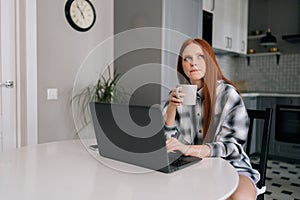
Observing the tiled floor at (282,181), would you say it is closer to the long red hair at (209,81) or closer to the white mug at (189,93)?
the long red hair at (209,81)

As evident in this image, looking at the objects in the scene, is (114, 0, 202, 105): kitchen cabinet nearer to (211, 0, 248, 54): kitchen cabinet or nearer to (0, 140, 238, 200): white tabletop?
(211, 0, 248, 54): kitchen cabinet

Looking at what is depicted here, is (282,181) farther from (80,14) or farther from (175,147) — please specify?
(80,14)

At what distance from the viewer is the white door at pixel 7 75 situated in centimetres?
228

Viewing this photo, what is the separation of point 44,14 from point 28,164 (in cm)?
178

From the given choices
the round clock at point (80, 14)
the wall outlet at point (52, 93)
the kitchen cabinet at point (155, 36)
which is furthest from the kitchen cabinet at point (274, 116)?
the wall outlet at point (52, 93)

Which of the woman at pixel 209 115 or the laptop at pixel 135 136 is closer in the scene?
the laptop at pixel 135 136

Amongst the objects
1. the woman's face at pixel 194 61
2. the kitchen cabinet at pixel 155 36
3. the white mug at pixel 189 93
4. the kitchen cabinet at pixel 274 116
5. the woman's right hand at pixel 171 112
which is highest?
the kitchen cabinet at pixel 155 36

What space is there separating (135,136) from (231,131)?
45 centimetres

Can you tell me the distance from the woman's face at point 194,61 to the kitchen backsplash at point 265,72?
3.09 m

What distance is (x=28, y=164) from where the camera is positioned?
0.96 metres

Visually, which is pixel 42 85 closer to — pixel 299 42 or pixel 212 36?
pixel 212 36

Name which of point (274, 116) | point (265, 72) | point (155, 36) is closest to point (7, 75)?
point (155, 36)

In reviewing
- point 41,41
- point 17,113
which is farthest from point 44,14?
point 17,113

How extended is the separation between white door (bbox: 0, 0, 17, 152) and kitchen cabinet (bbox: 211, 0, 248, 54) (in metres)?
2.19
